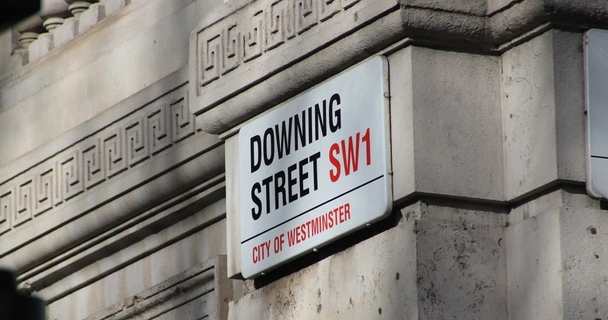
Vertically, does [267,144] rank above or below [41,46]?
below

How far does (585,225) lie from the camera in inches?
181

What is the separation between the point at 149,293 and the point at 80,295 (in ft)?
2.72

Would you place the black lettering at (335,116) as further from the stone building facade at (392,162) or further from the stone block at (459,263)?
the stone block at (459,263)

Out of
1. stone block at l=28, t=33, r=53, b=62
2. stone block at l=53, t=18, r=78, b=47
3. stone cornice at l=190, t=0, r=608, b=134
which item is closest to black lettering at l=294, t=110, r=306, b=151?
stone cornice at l=190, t=0, r=608, b=134

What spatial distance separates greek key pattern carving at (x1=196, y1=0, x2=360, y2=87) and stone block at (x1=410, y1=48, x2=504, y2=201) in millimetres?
392

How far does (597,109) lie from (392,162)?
0.66 meters

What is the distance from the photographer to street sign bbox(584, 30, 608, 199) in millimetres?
4633

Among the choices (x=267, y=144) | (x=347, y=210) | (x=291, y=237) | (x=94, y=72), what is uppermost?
(x=94, y=72)

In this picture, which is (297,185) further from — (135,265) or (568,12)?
(135,265)

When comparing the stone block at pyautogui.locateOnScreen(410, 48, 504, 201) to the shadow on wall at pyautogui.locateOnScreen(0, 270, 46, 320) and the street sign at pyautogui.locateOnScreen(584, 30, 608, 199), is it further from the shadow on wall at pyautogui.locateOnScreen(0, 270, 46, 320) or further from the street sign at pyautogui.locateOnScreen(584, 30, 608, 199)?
the shadow on wall at pyautogui.locateOnScreen(0, 270, 46, 320)

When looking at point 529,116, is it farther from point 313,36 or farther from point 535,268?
point 313,36

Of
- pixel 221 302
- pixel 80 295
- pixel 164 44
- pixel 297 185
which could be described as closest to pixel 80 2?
Answer: pixel 164 44

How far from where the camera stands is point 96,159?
7.12 m

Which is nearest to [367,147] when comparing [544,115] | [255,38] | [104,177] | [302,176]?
[302,176]
